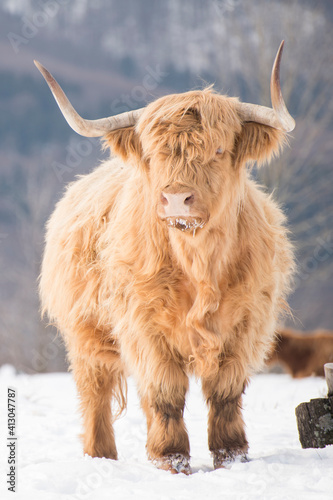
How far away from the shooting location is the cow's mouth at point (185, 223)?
277 cm

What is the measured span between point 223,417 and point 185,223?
3.90 ft

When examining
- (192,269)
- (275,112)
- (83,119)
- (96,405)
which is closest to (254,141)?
(275,112)

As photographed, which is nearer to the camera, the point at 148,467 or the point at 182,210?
the point at 182,210

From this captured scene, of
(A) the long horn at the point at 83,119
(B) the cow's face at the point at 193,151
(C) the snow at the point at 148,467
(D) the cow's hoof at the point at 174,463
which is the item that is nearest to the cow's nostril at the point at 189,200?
(B) the cow's face at the point at 193,151

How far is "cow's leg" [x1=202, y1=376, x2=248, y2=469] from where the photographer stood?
3.30m

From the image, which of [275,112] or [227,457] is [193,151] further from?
[227,457]

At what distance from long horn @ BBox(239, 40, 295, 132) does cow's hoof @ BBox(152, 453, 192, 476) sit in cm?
174

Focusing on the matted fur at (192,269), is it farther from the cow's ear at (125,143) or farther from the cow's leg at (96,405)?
the cow's leg at (96,405)

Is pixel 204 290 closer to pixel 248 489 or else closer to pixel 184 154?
pixel 184 154

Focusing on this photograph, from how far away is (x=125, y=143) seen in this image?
3305 millimetres

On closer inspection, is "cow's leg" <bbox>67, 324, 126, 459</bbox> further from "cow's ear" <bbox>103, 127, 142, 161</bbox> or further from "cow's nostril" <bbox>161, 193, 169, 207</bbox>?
"cow's nostril" <bbox>161, 193, 169, 207</bbox>

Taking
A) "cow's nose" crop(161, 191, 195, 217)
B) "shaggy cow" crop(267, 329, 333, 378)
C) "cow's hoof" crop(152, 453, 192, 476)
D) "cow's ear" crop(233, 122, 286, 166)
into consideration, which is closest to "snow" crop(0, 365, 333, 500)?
"cow's hoof" crop(152, 453, 192, 476)

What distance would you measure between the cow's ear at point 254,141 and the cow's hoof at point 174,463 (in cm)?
154

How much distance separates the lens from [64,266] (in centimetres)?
385
